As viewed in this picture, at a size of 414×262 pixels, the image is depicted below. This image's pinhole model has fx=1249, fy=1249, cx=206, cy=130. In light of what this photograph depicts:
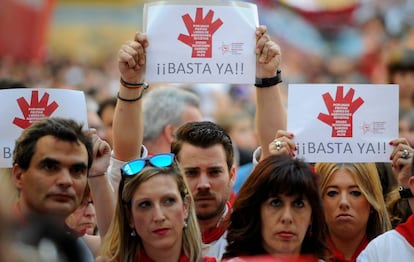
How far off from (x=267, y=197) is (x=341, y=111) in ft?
3.53

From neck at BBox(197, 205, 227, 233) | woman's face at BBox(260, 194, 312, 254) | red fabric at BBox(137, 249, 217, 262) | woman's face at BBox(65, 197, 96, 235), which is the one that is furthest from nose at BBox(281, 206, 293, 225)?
woman's face at BBox(65, 197, 96, 235)

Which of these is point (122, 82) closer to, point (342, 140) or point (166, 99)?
point (342, 140)

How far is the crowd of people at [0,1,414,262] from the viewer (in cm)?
572

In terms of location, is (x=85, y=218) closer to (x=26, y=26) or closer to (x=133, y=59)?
(x=133, y=59)

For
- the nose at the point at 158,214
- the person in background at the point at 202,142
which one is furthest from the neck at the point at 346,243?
the nose at the point at 158,214

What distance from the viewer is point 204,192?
20.9 feet

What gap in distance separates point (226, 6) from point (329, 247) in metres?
1.38

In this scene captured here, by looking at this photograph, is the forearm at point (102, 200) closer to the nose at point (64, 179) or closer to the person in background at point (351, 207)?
the nose at point (64, 179)

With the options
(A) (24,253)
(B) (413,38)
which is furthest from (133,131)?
(B) (413,38)

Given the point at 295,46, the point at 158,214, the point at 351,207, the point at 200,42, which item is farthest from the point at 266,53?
the point at 295,46

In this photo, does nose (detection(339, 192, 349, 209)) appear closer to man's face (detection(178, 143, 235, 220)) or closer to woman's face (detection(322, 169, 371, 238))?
woman's face (detection(322, 169, 371, 238))

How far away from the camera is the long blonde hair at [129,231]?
577 centimetres

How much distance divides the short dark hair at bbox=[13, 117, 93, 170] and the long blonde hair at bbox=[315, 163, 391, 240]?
1.41 m

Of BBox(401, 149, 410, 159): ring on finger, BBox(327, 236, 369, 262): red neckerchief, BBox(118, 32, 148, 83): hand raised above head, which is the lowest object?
BBox(327, 236, 369, 262): red neckerchief
